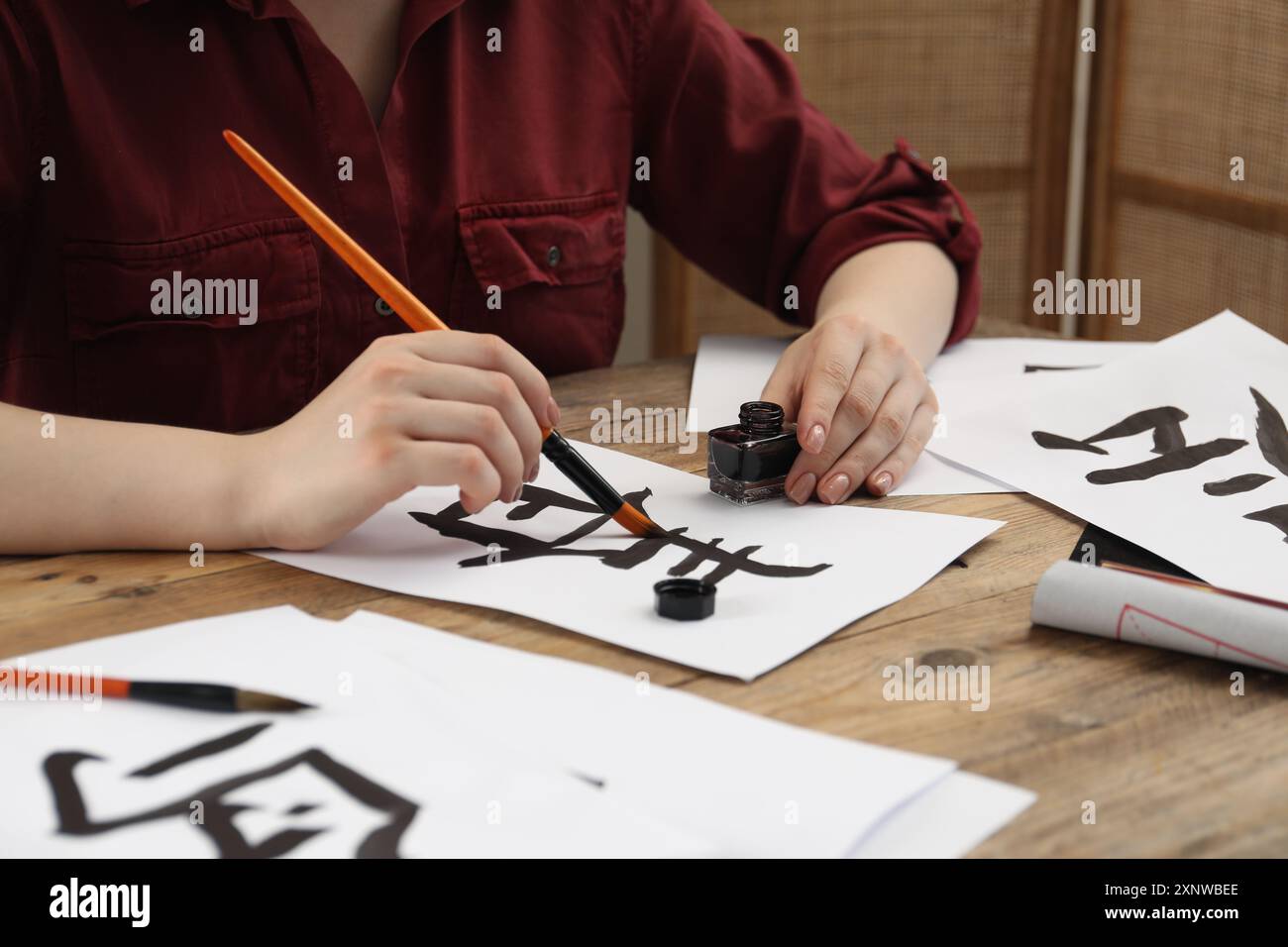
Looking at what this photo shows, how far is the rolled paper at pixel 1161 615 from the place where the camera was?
565 millimetres

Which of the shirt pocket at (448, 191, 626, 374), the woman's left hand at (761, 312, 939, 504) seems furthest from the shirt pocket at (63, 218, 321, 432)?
the woman's left hand at (761, 312, 939, 504)

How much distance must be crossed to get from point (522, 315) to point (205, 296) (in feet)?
0.89

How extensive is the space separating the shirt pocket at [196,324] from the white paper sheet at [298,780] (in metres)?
0.44

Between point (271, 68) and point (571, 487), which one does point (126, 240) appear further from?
point (571, 487)

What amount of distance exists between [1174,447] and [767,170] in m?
0.51

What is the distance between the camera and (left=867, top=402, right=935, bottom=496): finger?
0.81m

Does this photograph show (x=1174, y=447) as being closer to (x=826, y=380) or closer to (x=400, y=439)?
(x=826, y=380)

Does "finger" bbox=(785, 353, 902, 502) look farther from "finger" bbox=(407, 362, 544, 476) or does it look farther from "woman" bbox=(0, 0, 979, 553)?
"finger" bbox=(407, 362, 544, 476)

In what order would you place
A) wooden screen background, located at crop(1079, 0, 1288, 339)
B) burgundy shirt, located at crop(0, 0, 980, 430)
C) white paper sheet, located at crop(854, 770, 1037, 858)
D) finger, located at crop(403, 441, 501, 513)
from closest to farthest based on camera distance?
white paper sheet, located at crop(854, 770, 1037, 858)
finger, located at crop(403, 441, 501, 513)
burgundy shirt, located at crop(0, 0, 980, 430)
wooden screen background, located at crop(1079, 0, 1288, 339)

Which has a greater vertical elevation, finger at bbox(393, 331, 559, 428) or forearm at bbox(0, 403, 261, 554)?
finger at bbox(393, 331, 559, 428)

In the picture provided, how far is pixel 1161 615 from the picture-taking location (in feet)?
1.92

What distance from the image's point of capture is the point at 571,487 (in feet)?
2.70

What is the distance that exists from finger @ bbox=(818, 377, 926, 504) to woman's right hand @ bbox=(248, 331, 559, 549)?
0.60 ft

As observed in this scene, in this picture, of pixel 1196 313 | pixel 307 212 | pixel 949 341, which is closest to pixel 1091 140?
pixel 1196 313
